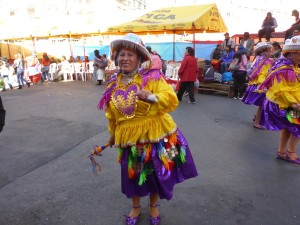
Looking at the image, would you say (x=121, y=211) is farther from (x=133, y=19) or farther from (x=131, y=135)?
(x=133, y=19)

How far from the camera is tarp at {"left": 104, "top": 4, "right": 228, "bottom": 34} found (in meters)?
10.2

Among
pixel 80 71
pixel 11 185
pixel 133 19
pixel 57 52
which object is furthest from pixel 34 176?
pixel 57 52

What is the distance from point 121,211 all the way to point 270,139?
3627mm

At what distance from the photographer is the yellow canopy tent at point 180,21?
10250mm

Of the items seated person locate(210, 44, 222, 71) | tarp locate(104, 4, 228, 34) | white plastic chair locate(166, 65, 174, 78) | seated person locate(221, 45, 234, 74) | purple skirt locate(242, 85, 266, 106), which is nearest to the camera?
purple skirt locate(242, 85, 266, 106)

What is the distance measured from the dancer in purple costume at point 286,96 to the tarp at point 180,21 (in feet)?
21.3

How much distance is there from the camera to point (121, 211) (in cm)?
296

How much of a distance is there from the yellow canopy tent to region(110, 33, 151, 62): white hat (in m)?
8.17

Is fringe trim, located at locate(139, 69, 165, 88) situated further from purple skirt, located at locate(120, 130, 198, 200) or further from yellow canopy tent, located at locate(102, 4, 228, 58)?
yellow canopy tent, located at locate(102, 4, 228, 58)

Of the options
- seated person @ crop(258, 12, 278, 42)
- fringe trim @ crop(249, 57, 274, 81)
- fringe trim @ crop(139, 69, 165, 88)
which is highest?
seated person @ crop(258, 12, 278, 42)

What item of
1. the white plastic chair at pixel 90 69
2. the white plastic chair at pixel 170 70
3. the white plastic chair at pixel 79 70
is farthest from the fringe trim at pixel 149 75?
the white plastic chair at pixel 79 70

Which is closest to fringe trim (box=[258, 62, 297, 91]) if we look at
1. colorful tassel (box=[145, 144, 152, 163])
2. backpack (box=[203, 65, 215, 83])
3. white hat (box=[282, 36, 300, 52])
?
white hat (box=[282, 36, 300, 52])

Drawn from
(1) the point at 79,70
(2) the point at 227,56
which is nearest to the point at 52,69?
(1) the point at 79,70

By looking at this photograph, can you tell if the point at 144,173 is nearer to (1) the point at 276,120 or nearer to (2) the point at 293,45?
(1) the point at 276,120
